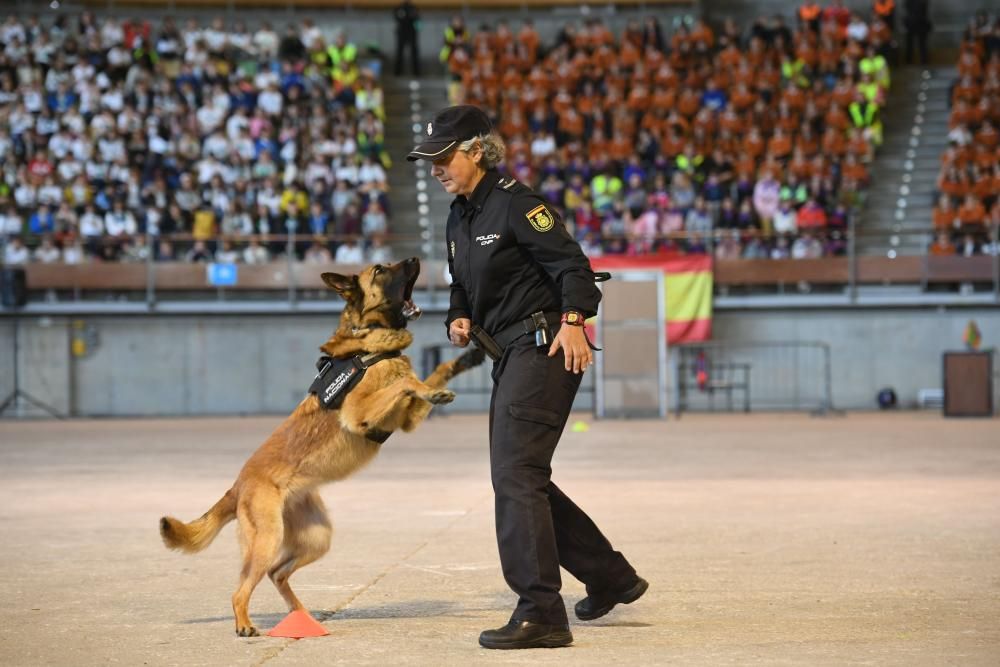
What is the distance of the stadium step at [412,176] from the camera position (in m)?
22.7

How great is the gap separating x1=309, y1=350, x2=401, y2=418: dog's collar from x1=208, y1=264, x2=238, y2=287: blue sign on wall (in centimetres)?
1675

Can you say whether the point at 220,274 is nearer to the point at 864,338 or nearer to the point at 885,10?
the point at 864,338

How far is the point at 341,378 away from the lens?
534cm

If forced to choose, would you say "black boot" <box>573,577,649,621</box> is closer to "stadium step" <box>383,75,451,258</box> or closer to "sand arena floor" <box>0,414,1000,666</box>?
"sand arena floor" <box>0,414,1000,666</box>

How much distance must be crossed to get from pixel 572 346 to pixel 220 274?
17780mm

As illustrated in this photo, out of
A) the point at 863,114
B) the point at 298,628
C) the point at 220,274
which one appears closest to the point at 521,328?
the point at 298,628

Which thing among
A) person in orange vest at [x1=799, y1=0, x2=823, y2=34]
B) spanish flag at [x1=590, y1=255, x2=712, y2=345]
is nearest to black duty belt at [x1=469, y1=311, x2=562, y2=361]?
spanish flag at [x1=590, y1=255, x2=712, y2=345]

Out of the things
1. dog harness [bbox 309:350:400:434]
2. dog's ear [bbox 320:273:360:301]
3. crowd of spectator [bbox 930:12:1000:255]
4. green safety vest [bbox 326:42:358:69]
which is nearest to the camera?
dog harness [bbox 309:350:400:434]

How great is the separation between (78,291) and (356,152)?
5651mm

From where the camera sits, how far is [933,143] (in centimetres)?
2466

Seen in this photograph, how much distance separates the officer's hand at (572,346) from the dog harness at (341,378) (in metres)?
0.95

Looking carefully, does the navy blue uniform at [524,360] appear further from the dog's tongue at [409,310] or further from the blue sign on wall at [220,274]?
the blue sign on wall at [220,274]

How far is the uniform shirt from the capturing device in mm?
4750

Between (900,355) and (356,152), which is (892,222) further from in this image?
(356,152)
